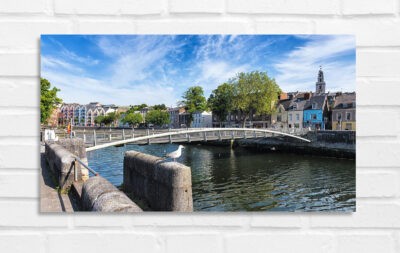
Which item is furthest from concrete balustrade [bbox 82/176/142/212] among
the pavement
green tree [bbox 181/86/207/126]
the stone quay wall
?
green tree [bbox 181/86/207/126]

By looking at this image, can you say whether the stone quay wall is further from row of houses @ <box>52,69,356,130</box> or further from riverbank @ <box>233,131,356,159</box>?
riverbank @ <box>233,131,356,159</box>

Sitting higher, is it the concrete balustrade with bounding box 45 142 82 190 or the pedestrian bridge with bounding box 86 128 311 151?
the pedestrian bridge with bounding box 86 128 311 151

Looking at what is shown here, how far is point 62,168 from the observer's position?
2.98 metres

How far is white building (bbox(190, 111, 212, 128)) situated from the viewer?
297 cm

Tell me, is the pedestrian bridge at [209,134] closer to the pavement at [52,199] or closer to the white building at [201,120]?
the white building at [201,120]

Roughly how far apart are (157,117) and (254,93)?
88 centimetres

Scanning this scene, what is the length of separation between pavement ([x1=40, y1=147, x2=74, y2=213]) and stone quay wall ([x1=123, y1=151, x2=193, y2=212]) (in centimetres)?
68

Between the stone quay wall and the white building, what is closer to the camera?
the stone quay wall

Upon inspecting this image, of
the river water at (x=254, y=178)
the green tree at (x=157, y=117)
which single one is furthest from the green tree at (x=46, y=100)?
the river water at (x=254, y=178)

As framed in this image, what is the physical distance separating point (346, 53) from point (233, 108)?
1.08 m

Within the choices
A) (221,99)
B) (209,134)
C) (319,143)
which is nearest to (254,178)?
(319,143)

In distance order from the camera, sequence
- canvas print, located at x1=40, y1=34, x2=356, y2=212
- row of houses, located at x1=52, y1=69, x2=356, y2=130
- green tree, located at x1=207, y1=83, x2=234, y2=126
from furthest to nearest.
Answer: green tree, located at x1=207, y1=83, x2=234, y2=126 < row of houses, located at x1=52, y1=69, x2=356, y2=130 < canvas print, located at x1=40, y1=34, x2=356, y2=212
